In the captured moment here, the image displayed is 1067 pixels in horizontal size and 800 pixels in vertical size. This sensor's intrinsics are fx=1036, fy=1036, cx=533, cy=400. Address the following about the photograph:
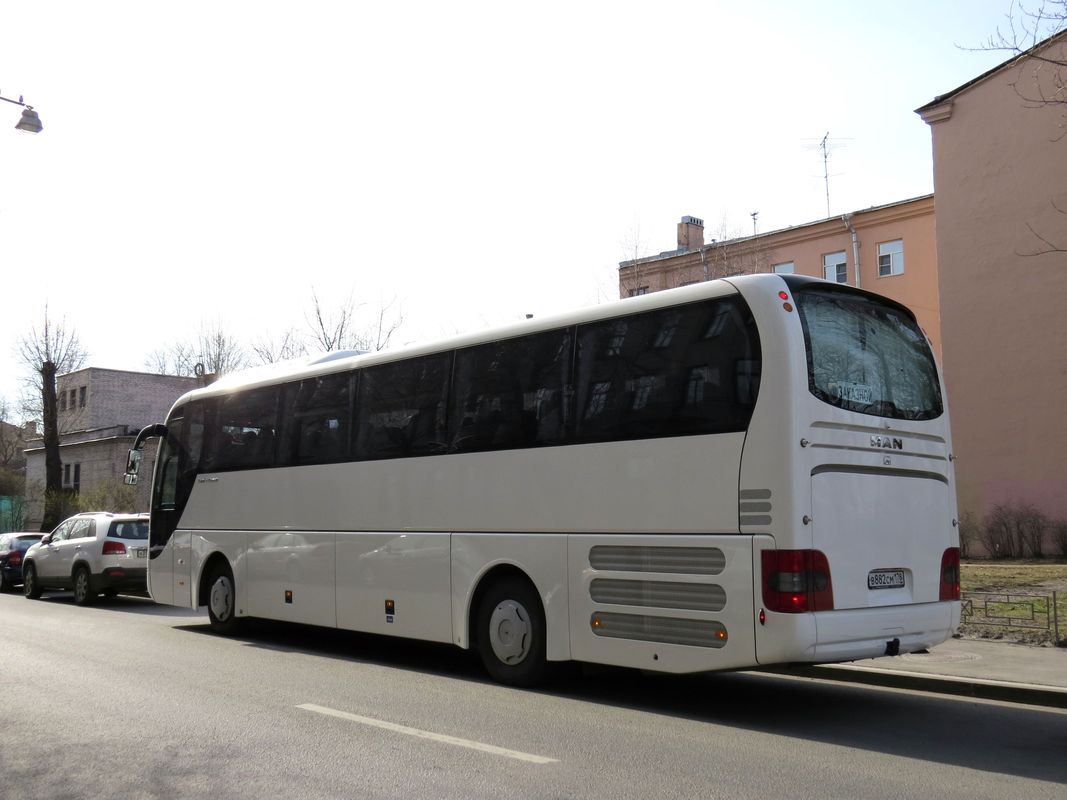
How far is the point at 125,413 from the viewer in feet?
200

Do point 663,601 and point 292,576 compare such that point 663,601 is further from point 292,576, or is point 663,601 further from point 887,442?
point 292,576

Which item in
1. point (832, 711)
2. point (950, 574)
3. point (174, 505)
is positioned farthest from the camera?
point (174, 505)

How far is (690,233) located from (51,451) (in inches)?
1163

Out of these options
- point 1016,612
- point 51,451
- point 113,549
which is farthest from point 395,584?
point 51,451

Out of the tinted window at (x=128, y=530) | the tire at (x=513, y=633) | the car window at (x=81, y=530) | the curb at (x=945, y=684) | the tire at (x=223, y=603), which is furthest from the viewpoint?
the car window at (x=81, y=530)

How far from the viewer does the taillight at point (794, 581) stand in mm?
7461

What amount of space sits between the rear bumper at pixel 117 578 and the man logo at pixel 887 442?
1612cm

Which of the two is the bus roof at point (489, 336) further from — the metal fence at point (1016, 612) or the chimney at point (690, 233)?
the chimney at point (690, 233)

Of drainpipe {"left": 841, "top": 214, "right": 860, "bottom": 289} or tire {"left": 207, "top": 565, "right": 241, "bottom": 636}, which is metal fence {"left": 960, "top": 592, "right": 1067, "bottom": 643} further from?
drainpipe {"left": 841, "top": 214, "right": 860, "bottom": 289}

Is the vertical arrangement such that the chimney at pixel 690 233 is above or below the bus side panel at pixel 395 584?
above

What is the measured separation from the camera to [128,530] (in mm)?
20922

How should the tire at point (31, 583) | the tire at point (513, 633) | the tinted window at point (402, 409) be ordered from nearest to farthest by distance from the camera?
the tire at point (513, 633)
the tinted window at point (402, 409)
the tire at point (31, 583)

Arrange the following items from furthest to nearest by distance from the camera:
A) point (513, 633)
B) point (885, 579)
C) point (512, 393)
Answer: point (512, 393) → point (513, 633) → point (885, 579)

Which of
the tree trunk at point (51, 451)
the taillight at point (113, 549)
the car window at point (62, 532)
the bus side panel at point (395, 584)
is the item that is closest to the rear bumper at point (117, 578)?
the taillight at point (113, 549)
